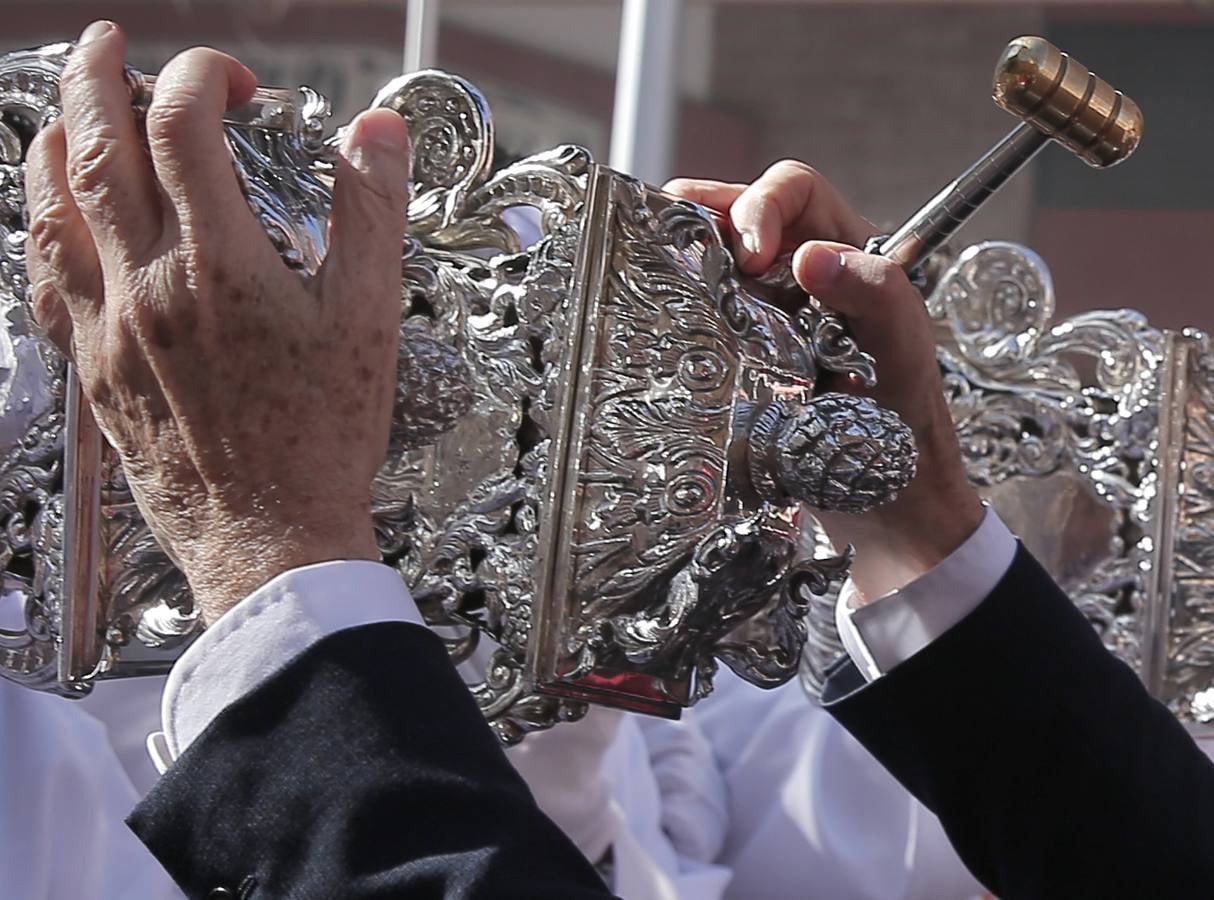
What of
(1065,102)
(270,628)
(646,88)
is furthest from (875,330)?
(646,88)

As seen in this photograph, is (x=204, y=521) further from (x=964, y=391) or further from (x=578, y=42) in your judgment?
(x=578, y=42)

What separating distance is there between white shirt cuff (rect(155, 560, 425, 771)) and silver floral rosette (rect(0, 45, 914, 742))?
0.41 ft

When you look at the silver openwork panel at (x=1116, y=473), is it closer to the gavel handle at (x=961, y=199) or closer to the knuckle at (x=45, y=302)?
the gavel handle at (x=961, y=199)

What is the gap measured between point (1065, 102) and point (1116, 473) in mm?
859

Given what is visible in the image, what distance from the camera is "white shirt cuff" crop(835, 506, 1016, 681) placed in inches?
50.4

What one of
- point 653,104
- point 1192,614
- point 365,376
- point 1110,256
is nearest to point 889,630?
point 365,376

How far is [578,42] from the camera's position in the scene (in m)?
6.76

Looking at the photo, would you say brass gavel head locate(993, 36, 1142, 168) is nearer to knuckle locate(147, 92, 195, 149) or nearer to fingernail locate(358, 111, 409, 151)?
fingernail locate(358, 111, 409, 151)

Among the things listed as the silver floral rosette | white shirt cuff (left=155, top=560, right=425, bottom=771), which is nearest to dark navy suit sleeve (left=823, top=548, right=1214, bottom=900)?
the silver floral rosette

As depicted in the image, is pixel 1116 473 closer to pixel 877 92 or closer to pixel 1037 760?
pixel 1037 760

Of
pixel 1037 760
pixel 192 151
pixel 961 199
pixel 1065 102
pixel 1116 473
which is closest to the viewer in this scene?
pixel 192 151

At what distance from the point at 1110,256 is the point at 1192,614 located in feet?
14.0

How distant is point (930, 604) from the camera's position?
1280 mm

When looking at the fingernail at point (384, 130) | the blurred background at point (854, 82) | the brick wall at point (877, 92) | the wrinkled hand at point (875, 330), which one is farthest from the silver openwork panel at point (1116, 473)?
the brick wall at point (877, 92)
